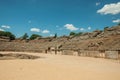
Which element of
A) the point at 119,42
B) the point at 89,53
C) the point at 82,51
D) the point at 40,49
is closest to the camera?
the point at 119,42

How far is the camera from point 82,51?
20578mm

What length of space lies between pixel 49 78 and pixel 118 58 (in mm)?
10597

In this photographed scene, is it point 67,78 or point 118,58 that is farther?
point 118,58

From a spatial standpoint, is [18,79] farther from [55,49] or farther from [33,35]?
[33,35]

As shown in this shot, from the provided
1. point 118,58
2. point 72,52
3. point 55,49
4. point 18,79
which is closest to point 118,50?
point 118,58

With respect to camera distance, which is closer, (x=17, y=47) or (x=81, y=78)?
(x=81, y=78)

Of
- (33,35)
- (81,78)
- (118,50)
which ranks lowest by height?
(81,78)

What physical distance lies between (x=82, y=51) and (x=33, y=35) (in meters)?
54.0

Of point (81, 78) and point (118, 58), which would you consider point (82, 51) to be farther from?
point (81, 78)

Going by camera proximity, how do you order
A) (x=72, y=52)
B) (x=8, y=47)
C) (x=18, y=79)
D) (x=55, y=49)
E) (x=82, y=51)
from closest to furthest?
(x=18, y=79)
(x=82, y=51)
(x=72, y=52)
(x=55, y=49)
(x=8, y=47)

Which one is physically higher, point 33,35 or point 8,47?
point 33,35

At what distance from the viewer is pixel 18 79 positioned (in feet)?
18.3

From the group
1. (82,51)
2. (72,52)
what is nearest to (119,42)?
(82,51)

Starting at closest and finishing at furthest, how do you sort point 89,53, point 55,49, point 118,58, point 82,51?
point 118,58 → point 89,53 → point 82,51 → point 55,49
